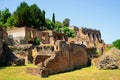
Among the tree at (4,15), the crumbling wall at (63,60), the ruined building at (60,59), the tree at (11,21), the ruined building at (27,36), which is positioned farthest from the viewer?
the tree at (4,15)

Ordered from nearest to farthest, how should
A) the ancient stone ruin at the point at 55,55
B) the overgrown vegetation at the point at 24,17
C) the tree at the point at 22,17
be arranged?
the ancient stone ruin at the point at 55,55 < the tree at the point at 22,17 < the overgrown vegetation at the point at 24,17

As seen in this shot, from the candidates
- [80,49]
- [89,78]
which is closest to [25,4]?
[80,49]

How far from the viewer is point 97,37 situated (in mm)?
84438

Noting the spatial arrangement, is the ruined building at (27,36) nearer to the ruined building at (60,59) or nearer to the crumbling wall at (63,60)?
the ruined building at (60,59)

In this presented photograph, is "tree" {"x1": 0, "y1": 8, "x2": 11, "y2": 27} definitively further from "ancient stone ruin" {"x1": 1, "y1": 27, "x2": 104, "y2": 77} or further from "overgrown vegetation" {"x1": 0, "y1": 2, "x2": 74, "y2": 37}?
"ancient stone ruin" {"x1": 1, "y1": 27, "x2": 104, "y2": 77}

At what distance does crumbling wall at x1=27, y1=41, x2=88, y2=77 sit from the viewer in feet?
Answer: 69.9

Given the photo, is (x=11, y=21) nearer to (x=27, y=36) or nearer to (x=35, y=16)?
(x=35, y=16)

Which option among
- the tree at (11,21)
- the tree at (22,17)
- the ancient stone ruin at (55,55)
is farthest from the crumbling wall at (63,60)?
the tree at (11,21)

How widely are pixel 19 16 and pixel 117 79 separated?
40.4 m

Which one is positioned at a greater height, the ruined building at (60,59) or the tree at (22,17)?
the tree at (22,17)

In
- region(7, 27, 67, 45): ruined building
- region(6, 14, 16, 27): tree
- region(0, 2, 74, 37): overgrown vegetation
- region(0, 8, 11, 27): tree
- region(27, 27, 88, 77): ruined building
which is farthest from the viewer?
region(0, 8, 11, 27): tree

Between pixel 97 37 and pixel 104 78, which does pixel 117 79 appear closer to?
pixel 104 78

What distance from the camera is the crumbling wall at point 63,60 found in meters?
21.3

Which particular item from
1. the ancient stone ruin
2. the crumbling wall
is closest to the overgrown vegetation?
the ancient stone ruin
